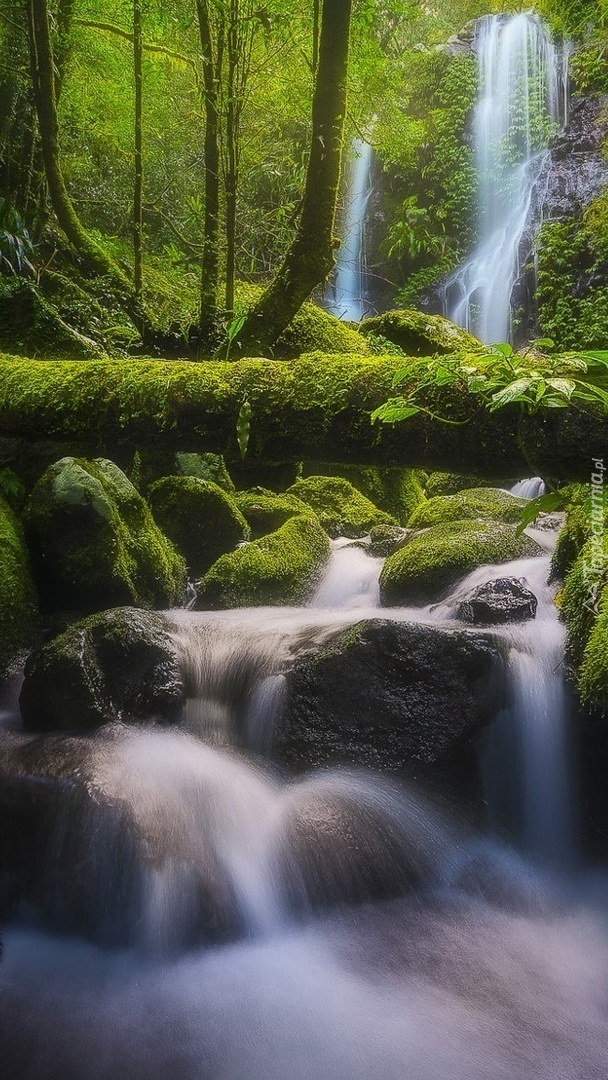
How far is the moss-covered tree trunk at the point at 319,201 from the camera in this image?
11.2 feet

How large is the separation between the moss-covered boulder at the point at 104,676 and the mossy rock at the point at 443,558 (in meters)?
2.07

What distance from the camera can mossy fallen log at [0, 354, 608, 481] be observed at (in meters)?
2.26

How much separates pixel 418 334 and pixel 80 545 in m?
5.17

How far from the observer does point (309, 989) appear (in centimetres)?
282

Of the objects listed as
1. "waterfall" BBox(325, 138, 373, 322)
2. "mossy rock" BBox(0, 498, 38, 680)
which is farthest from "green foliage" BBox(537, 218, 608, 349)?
"mossy rock" BBox(0, 498, 38, 680)

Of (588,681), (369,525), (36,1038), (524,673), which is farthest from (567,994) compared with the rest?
(369,525)

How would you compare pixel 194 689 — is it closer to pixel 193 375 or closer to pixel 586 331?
pixel 193 375

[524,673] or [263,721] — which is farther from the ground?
[524,673]

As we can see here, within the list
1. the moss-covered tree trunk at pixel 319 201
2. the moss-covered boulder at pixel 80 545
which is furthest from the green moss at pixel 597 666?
the moss-covered boulder at pixel 80 545

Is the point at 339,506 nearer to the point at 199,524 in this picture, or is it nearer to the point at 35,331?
the point at 199,524

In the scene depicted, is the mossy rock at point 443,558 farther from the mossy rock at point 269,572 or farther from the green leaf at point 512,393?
the green leaf at point 512,393

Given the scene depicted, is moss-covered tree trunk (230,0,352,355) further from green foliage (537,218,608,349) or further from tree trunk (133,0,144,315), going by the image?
green foliage (537,218,608,349)

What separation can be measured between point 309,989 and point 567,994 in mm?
1088

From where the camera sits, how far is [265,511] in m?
7.09
